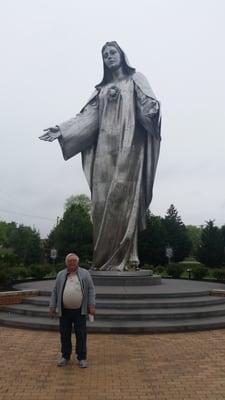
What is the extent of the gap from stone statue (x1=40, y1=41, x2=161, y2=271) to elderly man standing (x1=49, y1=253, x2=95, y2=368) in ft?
26.5

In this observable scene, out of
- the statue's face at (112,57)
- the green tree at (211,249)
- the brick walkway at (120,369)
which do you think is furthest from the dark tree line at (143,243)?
the brick walkway at (120,369)

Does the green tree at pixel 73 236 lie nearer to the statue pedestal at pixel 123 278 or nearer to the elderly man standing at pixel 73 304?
the statue pedestal at pixel 123 278

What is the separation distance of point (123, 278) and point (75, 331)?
703cm

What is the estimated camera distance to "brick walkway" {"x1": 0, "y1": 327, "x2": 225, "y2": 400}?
5.60 metres

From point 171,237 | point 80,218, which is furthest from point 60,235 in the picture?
point 171,237

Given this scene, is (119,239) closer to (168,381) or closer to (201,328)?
(201,328)

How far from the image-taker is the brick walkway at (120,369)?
18.4 feet

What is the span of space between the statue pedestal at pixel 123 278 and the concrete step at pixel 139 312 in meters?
3.00

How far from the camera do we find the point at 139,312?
10.1m

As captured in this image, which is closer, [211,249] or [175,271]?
[175,271]

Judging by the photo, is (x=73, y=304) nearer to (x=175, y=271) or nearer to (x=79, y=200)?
(x=175, y=271)

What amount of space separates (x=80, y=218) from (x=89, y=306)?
38.3 metres

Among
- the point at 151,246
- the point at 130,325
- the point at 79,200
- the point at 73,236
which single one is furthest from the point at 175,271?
the point at 79,200

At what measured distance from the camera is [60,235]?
4416cm
